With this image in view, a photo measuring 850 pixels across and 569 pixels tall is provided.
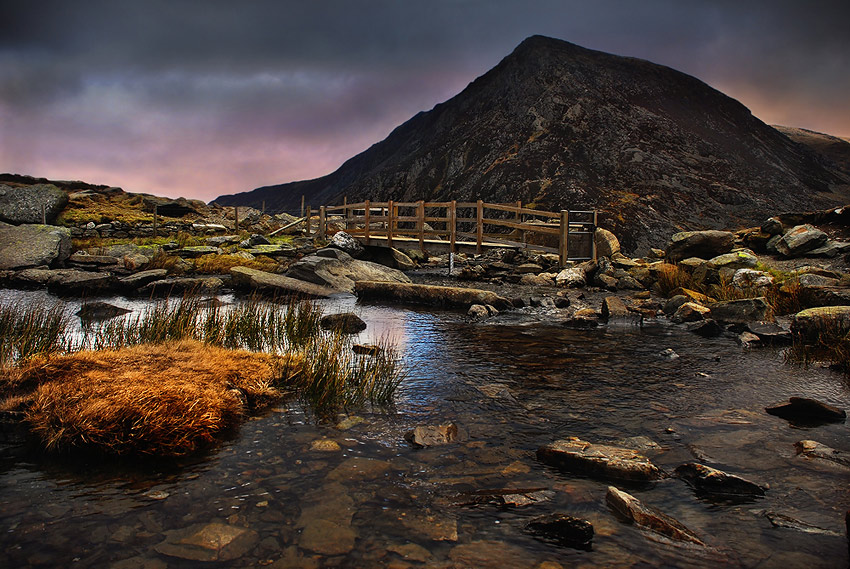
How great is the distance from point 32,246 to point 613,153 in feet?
151

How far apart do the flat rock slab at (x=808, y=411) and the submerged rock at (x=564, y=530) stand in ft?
11.4

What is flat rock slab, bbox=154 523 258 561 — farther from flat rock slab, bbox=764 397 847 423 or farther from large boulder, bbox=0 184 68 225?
large boulder, bbox=0 184 68 225

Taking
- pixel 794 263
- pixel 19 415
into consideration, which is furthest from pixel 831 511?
pixel 794 263

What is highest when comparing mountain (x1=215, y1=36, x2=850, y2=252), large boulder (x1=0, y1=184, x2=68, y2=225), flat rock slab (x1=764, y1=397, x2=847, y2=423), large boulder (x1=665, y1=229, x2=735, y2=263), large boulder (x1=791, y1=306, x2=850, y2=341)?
mountain (x1=215, y1=36, x2=850, y2=252)

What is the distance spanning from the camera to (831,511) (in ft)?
11.3

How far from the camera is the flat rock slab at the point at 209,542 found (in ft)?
9.84

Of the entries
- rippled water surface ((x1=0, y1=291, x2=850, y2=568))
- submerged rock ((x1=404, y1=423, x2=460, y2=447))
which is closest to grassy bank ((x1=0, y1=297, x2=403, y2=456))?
rippled water surface ((x1=0, y1=291, x2=850, y2=568))

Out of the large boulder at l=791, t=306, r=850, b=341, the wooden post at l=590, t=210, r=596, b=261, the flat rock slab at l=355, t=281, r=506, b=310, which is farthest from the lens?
the wooden post at l=590, t=210, r=596, b=261

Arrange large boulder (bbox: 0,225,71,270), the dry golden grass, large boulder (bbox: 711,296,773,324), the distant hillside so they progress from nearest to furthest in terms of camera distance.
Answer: the dry golden grass → large boulder (bbox: 711,296,773,324) → large boulder (bbox: 0,225,71,270) → the distant hillside

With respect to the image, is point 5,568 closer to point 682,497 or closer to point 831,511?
point 682,497

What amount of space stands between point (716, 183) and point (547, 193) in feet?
48.9

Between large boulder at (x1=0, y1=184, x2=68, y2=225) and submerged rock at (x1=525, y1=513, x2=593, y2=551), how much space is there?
34.2 meters

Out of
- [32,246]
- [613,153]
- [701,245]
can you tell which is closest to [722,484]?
[701,245]

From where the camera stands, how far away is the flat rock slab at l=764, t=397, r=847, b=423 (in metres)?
5.14
